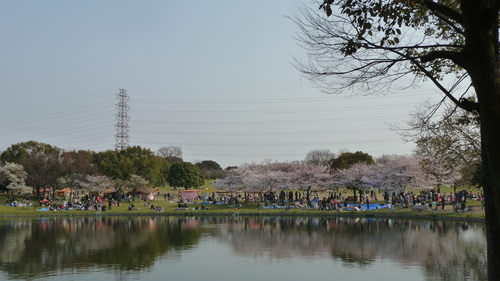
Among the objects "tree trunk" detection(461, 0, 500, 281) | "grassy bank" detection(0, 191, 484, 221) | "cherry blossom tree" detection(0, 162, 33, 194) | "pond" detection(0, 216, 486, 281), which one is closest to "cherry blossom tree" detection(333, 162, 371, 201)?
"grassy bank" detection(0, 191, 484, 221)

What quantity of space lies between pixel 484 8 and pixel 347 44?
2.22 m

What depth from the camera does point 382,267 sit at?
1783 centimetres

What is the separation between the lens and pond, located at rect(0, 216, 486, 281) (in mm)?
16859

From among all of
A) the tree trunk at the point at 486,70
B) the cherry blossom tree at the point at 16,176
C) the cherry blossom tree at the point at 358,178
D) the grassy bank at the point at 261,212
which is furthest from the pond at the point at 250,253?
the cherry blossom tree at the point at 16,176

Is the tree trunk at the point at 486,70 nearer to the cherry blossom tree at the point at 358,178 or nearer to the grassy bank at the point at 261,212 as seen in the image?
the grassy bank at the point at 261,212

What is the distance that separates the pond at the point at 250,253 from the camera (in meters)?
16.9

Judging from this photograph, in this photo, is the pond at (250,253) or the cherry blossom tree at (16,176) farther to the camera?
the cherry blossom tree at (16,176)

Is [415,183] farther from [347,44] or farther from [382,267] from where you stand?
[347,44]

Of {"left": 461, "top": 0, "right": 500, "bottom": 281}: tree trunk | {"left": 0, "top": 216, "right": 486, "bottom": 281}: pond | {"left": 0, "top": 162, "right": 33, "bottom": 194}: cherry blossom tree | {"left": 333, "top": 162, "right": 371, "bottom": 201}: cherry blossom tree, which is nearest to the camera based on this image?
{"left": 461, "top": 0, "right": 500, "bottom": 281}: tree trunk

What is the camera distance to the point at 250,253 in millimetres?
21938

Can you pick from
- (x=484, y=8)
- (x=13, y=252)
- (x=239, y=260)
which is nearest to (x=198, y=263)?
(x=239, y=260)

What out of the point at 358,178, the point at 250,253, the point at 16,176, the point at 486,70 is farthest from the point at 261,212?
the point at 486,70

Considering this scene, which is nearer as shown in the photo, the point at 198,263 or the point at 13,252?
the point at 198,263

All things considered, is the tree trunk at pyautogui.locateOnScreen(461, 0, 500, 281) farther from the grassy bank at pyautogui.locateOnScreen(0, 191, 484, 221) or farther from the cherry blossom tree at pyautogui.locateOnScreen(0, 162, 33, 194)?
the cherry blossom tree at pyautogui.locateOnScreen(0, 162, 33, 194)
